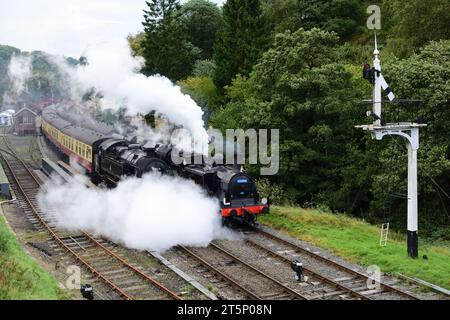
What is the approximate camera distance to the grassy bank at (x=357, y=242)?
13945mm

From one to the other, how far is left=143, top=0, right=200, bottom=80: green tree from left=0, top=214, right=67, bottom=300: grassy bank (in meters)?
35.0

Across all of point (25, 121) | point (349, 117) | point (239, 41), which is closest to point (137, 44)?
point (25, 121)

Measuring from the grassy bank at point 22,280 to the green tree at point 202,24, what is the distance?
44984mm

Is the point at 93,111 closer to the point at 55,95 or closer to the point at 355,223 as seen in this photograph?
the point at 55,95

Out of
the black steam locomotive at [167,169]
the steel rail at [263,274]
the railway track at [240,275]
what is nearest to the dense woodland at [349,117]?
the black steam locomotive at [167,169]

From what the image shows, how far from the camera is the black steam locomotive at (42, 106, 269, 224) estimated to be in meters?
18.7

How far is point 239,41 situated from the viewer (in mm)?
40562

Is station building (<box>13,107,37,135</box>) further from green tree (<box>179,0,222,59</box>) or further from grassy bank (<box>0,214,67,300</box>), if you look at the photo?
grassy bank (<box>0,214,67,300</box>)

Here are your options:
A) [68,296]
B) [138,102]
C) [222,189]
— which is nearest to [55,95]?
[138,102]

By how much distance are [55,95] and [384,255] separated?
74252 mm

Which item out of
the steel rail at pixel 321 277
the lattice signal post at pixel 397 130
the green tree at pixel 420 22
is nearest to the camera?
the steel rail at pixel 321 277

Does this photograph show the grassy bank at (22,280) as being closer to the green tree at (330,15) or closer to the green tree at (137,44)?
the green tree at (330,15)

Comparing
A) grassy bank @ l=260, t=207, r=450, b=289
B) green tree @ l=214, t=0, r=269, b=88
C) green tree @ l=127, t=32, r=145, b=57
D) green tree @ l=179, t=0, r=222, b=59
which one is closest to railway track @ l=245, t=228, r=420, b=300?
grassy bank @ l=260, t=207, r=450, b=289

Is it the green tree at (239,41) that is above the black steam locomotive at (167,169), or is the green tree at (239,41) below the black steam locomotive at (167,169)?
above
